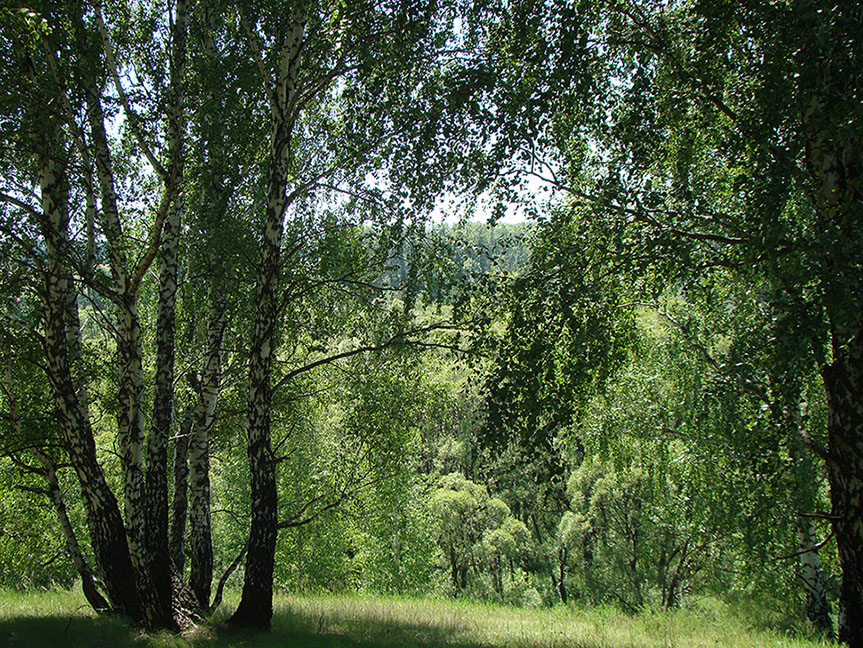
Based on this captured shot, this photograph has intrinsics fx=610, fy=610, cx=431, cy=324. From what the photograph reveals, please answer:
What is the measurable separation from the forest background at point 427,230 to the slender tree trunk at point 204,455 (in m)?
0.06

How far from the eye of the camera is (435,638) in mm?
8742

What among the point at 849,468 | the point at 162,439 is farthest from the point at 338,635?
the point at 849,468

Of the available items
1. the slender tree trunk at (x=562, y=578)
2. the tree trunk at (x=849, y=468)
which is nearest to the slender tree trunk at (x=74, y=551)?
the tree trunk at (x=849, y=468)

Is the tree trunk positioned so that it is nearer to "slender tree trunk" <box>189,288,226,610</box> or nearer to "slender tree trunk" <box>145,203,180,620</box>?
"slender tree trunk" <box>145,203,180,620</box>

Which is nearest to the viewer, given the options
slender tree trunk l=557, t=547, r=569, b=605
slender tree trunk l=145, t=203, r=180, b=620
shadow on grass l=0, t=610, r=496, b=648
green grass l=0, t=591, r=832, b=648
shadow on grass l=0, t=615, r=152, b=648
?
shadow on grass l=0, t=615, r=152, b=648

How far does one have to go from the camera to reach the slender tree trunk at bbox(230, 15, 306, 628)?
7.96 m

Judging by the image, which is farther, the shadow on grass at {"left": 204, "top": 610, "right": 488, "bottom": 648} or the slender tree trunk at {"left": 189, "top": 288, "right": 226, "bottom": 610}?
the slender tree trunk at {"left": 189, "top": 288, "right": 226, "bottom": 610}

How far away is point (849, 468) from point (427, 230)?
6.01 m

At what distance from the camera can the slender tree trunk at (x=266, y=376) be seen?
7957 millimetres

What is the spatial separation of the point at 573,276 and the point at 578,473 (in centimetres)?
2734

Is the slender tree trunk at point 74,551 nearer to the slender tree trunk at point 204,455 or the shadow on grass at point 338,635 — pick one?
the slender tree trunk at point 204,455

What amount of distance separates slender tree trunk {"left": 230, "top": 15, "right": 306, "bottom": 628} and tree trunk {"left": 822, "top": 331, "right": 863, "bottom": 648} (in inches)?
248

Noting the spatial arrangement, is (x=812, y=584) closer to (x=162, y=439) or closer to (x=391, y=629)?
(x=391, y=629)

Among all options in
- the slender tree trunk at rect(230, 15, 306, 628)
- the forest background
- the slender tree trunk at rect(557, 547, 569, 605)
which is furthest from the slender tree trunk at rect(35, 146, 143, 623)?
the slender tree trunk at rect(557, 547, 569, 605)
